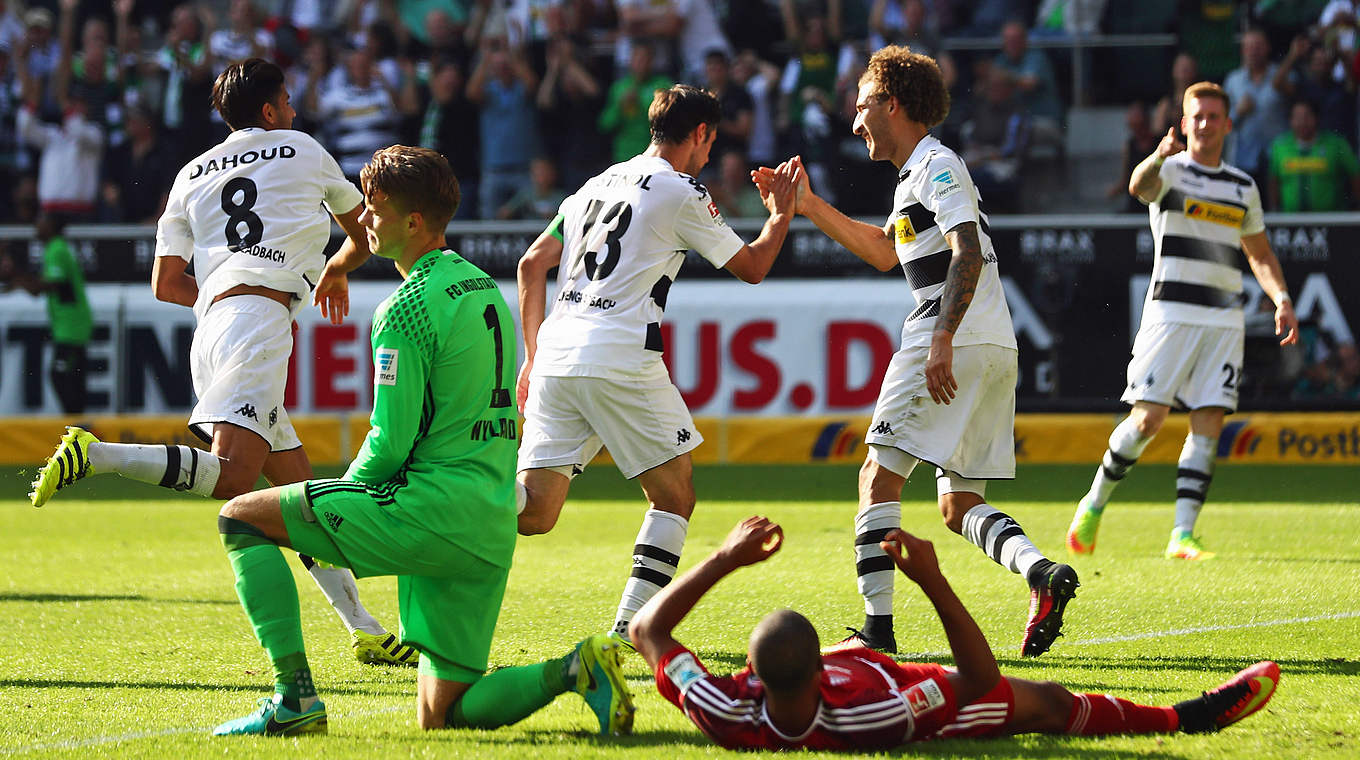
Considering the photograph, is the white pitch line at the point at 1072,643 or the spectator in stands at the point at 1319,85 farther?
the spectator in stands at the point at 1319,85

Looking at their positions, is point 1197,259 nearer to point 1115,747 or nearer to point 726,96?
point 1115,747

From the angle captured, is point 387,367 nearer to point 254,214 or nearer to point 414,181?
point 414,181

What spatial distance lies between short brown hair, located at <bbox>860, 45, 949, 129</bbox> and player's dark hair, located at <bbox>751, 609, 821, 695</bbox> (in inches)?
109

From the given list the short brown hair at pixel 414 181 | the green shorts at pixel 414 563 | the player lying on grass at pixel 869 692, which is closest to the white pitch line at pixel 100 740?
the green shorts at pixel 414 563

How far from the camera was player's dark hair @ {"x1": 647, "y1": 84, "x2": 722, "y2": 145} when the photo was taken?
239 inches

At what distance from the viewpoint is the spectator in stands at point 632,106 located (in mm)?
16766

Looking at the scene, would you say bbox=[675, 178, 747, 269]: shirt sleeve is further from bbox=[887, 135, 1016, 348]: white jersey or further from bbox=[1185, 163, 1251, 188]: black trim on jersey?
bbox=[1185, 163, 1251, 188]: black trim on jersey

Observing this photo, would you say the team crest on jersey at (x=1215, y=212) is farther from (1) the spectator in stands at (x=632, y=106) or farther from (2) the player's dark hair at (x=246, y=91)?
(1) the spectator in stands at (x=632, y=106)

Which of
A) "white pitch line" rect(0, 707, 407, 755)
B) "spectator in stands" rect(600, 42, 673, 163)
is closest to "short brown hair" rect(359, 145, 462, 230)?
"white pitch line" rect(0, 707, 407, 755)

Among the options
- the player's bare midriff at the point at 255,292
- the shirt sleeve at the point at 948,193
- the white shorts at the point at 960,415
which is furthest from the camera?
the player's bare midriff at the point at 255,292

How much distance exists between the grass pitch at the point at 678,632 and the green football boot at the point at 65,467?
64 cm

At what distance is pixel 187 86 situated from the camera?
1741cm

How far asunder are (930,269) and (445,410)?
2320 millimetres

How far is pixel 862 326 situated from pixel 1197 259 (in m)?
5.64
